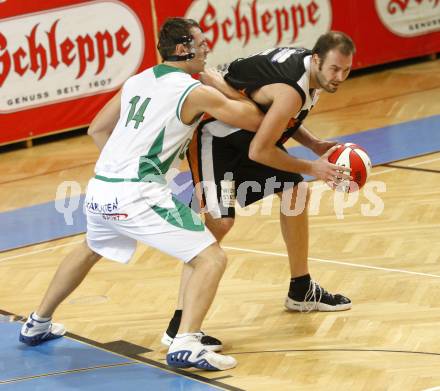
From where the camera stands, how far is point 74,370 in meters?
6.52

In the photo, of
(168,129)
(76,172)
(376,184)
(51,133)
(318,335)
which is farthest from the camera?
(51,133)

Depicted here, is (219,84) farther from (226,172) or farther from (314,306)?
(314,306)

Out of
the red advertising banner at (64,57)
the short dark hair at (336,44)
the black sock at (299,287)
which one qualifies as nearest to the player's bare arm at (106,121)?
the short dark hair at (336,44)

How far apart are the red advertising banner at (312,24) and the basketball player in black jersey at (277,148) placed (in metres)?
6.99

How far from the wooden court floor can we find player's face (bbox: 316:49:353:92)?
Result: 1.49 metres

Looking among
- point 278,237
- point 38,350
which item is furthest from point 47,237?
point 38,350

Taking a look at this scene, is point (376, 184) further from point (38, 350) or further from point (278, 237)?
point (38, 350)

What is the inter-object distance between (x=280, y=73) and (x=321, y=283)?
1.75m

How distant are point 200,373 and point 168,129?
136 centimetres

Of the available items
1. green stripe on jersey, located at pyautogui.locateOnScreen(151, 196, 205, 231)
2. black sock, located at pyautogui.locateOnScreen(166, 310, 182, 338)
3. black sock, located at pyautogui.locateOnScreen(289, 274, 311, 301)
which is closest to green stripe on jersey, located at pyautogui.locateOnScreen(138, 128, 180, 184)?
green stripe on jersey, located at pyautogui.locateOnScreen(151, 196, 205, 231)

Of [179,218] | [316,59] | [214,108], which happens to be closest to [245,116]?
[214,108]

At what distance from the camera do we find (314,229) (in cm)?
916

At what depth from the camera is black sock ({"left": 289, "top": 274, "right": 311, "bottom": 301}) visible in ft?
23.8

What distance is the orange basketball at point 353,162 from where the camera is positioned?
669 centimetres
